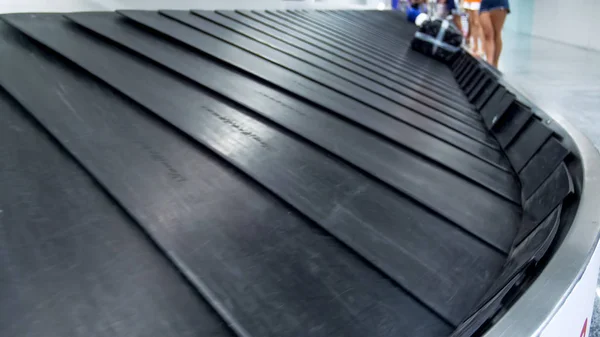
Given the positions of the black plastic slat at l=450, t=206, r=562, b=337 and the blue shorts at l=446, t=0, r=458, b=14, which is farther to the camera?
the blue shorts at l=446, t=0, r=458, b=14

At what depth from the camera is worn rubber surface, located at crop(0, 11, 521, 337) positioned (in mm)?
658

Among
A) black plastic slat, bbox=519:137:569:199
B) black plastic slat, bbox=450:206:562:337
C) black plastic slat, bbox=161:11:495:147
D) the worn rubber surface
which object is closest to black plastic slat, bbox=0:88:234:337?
the worn rubber surface

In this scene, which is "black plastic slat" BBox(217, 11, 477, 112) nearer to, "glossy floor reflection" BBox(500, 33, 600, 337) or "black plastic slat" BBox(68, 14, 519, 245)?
"glossy floor reflection" BBox(500, 33, 600, 337)

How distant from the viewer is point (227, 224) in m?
0.83

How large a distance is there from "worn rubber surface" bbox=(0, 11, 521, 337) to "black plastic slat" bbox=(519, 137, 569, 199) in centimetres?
6

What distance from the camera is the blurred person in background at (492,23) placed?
15.0ft

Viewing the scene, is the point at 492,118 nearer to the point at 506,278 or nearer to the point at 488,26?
the point at 506,278

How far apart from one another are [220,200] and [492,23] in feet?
15.5

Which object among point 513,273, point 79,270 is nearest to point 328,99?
point 513,273

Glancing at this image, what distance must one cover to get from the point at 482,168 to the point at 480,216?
1.35 feet

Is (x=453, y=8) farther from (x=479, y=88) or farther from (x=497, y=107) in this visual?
(x=497, y=107)

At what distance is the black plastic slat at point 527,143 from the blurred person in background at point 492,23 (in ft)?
11.2

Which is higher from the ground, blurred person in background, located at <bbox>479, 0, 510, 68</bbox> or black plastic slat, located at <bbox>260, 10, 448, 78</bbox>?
blurred person in background, located at <bbox>479, 0, 510, 68</bbox>

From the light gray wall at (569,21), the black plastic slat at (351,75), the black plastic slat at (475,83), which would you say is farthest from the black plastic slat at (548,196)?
the light gray wall at (569,21)
